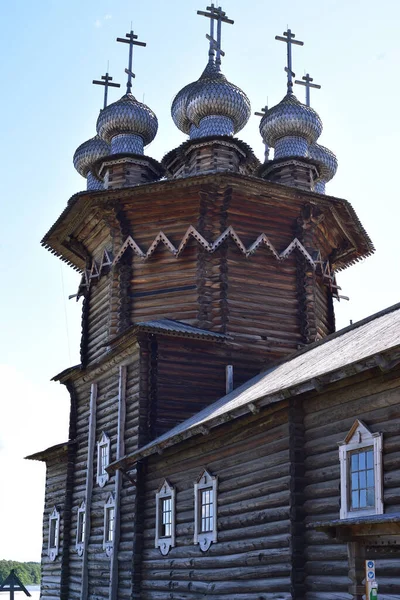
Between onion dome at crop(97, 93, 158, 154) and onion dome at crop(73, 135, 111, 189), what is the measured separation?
2.91 m

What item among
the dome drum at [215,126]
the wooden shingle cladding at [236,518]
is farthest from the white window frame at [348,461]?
the dome drum at [215,126]

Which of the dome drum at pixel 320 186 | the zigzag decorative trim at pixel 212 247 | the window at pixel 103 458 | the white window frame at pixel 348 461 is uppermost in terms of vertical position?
the dome drum at pixel 320 186

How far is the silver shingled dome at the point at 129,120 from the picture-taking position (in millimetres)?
26609

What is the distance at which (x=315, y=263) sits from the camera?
23.6 m

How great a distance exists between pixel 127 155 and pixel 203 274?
6320 mm

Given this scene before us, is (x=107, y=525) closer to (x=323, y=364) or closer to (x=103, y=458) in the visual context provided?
(x=103, y=458)

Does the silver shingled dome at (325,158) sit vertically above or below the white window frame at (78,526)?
above

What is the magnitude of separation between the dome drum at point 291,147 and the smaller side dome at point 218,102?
164cm

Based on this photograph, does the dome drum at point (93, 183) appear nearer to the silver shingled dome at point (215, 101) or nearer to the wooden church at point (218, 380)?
the wooden church at point (218, 380)

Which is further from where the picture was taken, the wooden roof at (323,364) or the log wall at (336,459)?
the wooden roof at (323,364)

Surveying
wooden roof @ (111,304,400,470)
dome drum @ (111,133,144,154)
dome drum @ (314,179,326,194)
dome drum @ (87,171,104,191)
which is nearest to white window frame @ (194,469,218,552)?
wooden roof @ (111,304,400,470)

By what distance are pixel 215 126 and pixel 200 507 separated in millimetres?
13070

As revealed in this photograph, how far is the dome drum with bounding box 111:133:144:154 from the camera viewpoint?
87.2ft

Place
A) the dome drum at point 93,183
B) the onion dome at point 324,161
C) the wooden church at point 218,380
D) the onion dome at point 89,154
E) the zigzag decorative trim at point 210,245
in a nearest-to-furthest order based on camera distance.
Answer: the wooden church at point 218,380
the zigzag decorative trim at point 210,245
the dome drum at point 93,183
the onion dome at point 324,161
the onion dome at point 89,154
